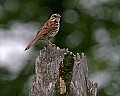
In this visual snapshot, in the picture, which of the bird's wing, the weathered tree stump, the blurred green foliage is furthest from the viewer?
the blurred green foliage

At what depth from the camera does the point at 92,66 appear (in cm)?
1778

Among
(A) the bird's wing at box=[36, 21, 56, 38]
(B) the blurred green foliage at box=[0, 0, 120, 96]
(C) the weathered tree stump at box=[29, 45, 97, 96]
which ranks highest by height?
(B) the blurred green foliage at box=[0, 0, 120, 96]

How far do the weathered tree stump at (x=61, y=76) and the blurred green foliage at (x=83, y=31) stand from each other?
11.5m

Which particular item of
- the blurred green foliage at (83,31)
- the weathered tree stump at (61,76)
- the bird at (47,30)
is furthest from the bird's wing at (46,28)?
the blurred green foliage at (83,31)

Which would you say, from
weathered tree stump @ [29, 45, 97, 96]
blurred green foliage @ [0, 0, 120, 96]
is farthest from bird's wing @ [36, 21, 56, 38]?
blurred green foliage @ [0, 0, 120, 96]

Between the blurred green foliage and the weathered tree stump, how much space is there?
37.7 ft

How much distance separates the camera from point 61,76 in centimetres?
567

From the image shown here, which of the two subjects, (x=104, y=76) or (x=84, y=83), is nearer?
(x=84, y=83)

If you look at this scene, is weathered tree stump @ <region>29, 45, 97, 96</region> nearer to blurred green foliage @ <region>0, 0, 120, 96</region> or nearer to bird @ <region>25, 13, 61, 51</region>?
bird @ <region>25, 13, 61, 51</region>

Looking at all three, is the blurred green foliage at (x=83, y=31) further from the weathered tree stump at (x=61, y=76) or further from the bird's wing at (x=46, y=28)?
the weathered tree stump at (x=61, y=76)

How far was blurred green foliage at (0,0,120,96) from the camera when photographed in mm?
17641

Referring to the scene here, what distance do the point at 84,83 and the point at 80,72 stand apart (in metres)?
0.10

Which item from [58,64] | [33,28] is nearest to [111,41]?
[33,28]

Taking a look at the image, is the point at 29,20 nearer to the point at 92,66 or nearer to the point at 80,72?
the point at 92,66
